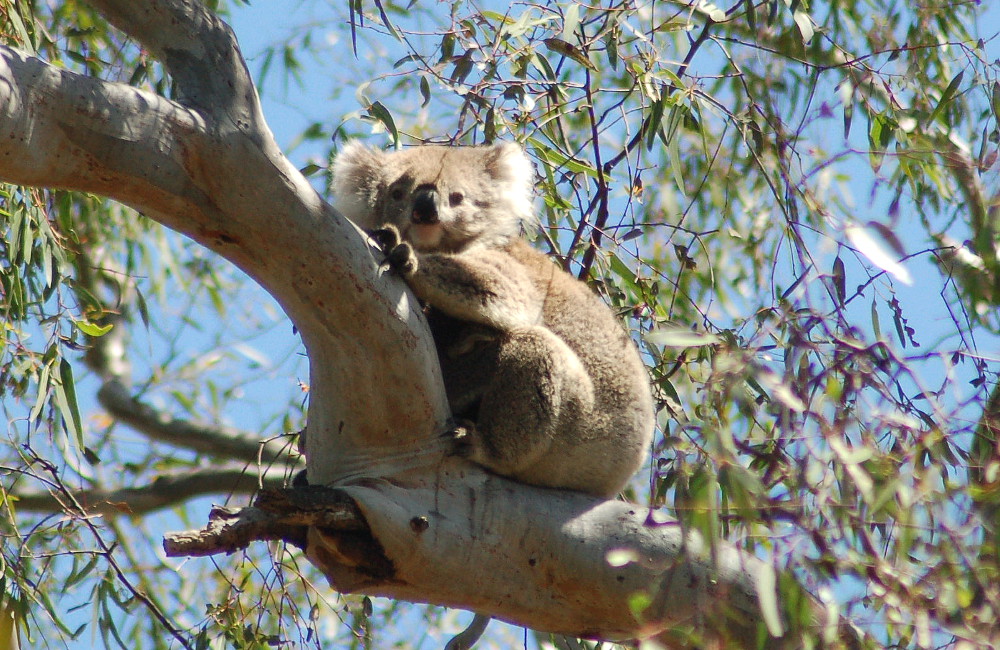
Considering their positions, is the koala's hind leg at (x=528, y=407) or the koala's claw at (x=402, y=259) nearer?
the koala's claw at (x=402, y=259)

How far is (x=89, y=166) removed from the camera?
6.29ft

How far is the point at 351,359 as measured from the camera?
231 centimetres

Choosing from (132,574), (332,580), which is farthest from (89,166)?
(132,574)

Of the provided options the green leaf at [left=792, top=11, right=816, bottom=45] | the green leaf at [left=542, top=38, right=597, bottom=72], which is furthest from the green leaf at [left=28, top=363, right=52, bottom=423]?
the green leaf at [left=792, top=11, right=816, bottom=45]

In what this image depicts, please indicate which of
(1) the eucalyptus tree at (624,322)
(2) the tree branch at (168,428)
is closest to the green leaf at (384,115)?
(1) the eucalyptus tree at (624,322)

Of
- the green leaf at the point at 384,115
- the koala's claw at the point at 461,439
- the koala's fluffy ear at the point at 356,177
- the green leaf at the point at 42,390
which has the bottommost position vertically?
the koala's claw at the point at 461,439

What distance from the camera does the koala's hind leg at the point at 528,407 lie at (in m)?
2.63

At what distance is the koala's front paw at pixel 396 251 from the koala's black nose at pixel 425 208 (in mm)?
729

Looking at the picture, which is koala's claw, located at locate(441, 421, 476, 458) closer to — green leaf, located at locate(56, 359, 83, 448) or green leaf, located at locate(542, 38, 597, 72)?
green leaf, located at locate(542, 38, 597, 72)

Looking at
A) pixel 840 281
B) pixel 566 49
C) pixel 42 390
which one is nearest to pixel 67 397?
pixel 42 390

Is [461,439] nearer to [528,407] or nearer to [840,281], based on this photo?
[528,407]

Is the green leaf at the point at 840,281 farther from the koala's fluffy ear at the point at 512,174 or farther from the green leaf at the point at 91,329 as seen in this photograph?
the green leaf at the point at 91,329

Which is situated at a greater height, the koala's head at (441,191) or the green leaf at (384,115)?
the koala's head at (441,191)

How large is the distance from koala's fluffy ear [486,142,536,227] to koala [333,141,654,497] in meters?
0.17
